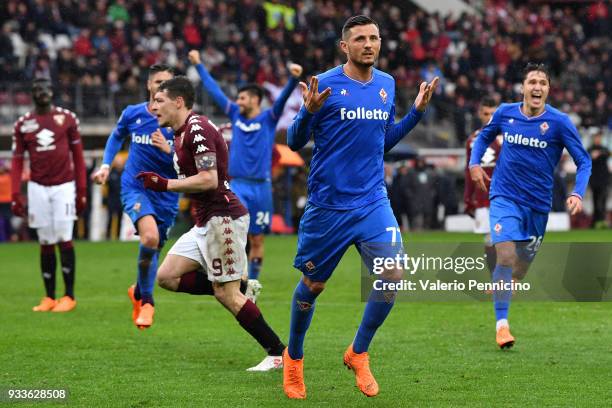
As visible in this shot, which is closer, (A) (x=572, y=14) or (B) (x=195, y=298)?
(B) (x=195, y=298)

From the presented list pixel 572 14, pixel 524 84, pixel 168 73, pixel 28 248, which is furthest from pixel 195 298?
pixel 572 14

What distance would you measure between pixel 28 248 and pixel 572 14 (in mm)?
25298

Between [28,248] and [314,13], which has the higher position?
[314,13]

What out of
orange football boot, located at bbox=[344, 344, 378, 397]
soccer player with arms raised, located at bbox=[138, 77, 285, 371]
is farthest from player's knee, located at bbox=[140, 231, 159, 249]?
orange football boot, located at bbox=[344, 344, 378, 397]

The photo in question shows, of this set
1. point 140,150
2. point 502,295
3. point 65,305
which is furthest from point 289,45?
point 502,295

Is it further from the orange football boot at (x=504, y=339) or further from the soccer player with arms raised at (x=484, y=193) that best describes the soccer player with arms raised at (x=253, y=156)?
the orange football boot at (x=504, y=339)

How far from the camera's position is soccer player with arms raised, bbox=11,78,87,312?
13023 millimetres

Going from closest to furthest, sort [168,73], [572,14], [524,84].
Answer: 1. [524,84]
2. [168,73]
3. [572,14]

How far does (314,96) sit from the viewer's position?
7.36 meters

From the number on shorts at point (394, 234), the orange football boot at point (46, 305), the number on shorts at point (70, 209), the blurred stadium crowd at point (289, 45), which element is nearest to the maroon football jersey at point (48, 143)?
the number on shorts at point (70, 209)

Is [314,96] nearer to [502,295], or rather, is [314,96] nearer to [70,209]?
[502,295]

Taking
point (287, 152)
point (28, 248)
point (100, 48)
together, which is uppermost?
point (100, 48)

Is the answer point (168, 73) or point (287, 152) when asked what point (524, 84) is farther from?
point (287, 152)

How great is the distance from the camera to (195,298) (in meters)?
14.1
